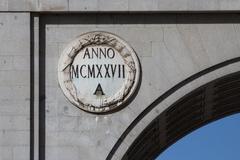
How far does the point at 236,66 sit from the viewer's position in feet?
94.6

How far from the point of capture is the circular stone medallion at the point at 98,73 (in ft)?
93.4

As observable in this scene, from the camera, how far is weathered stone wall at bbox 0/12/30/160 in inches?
1112

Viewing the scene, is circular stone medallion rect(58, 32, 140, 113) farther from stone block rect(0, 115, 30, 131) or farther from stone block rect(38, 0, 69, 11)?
stone block rect(0, 115, 30, 131)

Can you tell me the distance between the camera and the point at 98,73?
2853cm

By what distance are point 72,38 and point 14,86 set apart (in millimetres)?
1694

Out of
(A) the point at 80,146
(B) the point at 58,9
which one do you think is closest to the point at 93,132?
(A) the point at 80,146

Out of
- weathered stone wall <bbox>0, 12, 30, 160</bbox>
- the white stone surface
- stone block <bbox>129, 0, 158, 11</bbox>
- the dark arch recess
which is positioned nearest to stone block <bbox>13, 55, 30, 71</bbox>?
weathered stone wall <bbox>0, 12, 30, 160</bbox>

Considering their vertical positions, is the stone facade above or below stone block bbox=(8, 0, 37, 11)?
below

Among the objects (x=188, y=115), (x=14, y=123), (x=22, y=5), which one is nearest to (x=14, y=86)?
(x=14, y=123)

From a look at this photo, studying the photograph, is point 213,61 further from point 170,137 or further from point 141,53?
point 170,137

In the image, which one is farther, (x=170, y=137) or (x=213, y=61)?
(x=170, y=137)

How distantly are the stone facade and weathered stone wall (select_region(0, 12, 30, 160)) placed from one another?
22 millimetres

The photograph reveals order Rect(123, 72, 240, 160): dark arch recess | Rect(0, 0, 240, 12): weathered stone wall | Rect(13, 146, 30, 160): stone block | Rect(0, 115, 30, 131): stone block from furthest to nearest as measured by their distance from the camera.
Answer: Rect(123, 72, 240, 160): dark arch recess, Rect(0, 0, 240, 12): weathered stone wall, Rect(0, 115, 30, 131): stone block, Rect(13, 146, 30, 160): stone block

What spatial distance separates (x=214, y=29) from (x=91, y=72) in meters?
2.95
